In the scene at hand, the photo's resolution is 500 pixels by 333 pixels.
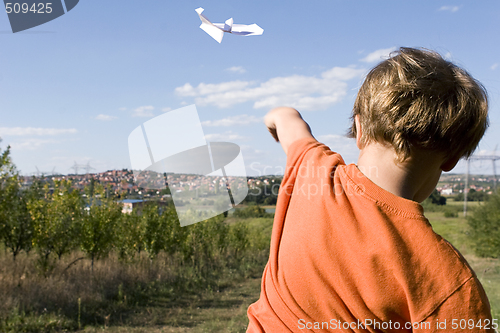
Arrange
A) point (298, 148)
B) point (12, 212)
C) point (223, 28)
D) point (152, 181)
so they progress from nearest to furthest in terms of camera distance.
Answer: point (223, 28), point (298, 148), point (152, 181), point (12, 212)

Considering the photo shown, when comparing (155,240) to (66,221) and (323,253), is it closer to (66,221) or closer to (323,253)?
(66,221)

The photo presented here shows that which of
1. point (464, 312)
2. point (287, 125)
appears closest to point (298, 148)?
point (287, 125)

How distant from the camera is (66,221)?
9039 mm

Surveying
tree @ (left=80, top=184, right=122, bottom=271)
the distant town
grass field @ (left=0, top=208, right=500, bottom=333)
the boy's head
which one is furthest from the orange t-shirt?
tree @ (left=80, top=184, right=122, bottom=271)

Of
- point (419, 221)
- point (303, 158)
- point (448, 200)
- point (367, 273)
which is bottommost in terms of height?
point (448, 200)

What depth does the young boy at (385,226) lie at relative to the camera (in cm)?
72

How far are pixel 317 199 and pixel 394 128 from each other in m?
0.26

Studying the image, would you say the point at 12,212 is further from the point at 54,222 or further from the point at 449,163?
the point at 449,163

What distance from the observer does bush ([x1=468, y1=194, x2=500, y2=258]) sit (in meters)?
24.8

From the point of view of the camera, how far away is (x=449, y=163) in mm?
907

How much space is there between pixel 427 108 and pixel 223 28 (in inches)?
22.4

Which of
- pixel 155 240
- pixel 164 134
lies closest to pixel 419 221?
pixel 164 134

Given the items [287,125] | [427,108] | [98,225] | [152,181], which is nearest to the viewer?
[427,108]

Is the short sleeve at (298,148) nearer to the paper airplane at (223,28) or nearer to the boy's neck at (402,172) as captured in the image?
the boy's neck at (402,172)
